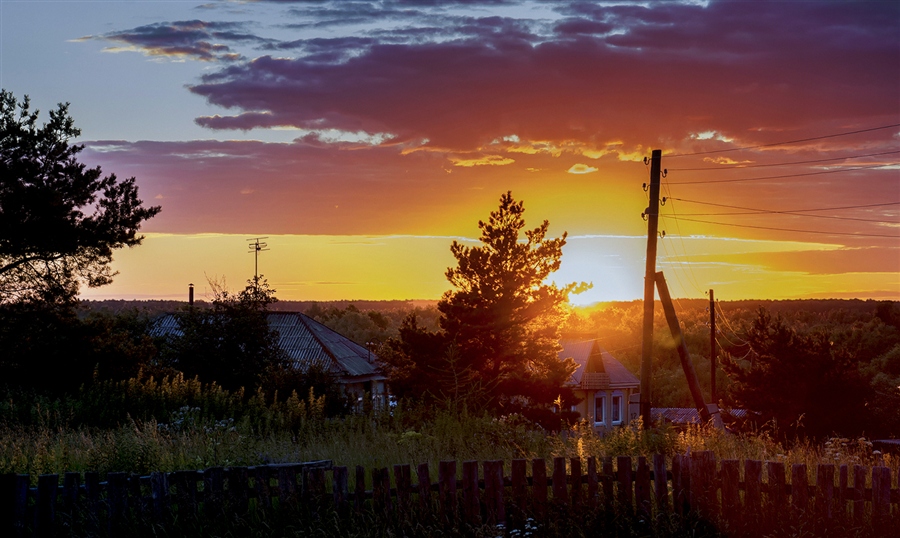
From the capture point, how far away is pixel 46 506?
32.0 ft

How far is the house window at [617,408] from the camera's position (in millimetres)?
61625

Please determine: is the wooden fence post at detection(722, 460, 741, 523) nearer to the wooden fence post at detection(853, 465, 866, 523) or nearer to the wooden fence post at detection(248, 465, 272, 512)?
the wooden fence post at detection(853, 465, 866, 523)

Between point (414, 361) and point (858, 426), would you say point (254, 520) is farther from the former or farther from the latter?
point (858, 426)

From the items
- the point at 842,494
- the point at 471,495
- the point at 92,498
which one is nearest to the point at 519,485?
the point at 471,495

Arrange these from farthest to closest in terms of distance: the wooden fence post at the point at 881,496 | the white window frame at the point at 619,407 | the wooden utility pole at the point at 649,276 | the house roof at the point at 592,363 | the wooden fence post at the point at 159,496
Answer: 1. the white window frame at the point at 619,407
2. the house roof at the point at 592,363
3. the wooden utility pole at the point at 649,276
4. the wooden fence post at the point at 159,496
5. the wooden fence post at the point at 881,496

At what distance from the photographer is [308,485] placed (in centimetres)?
962

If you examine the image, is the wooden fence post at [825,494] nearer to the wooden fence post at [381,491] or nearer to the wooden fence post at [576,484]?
the wooden fence post at [576,484]

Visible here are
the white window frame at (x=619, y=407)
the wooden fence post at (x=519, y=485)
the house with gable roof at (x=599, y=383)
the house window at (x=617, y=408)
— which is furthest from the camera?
the house window at (x=617, y=408)

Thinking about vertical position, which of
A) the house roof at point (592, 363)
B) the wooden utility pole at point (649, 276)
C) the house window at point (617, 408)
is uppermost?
the wooden utility pole at point (649, 276)

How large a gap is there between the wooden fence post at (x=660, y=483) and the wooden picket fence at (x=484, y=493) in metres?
0.01

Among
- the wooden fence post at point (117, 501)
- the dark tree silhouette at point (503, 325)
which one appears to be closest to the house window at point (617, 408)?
the dark tree silhouette at point (503, 325)

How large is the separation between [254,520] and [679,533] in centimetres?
462

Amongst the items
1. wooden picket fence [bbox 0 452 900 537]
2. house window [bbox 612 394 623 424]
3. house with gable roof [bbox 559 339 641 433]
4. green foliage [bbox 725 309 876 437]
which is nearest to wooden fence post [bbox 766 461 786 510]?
wooden picket fence [bbox 0 452 900 537]

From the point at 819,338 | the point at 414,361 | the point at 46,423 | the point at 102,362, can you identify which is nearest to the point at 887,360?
the point at 819,338
